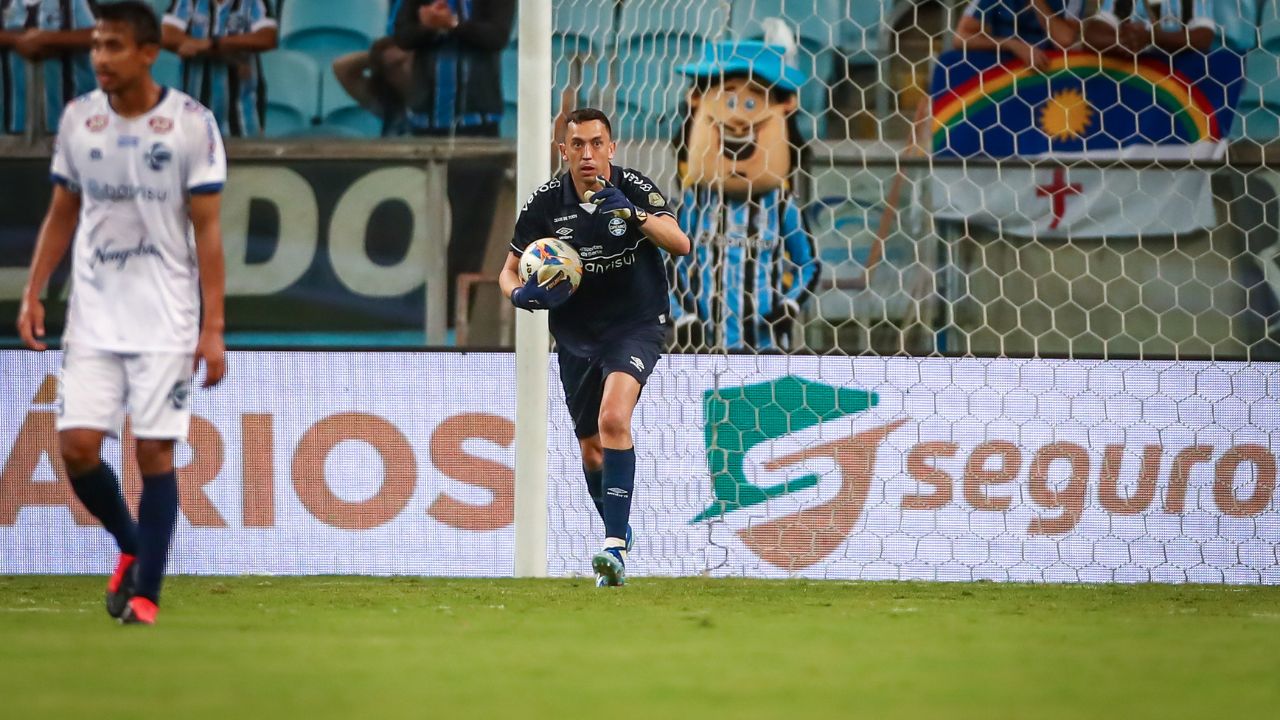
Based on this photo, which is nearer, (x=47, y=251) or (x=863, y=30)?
(x=47, y=251)

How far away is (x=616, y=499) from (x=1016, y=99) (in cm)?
328

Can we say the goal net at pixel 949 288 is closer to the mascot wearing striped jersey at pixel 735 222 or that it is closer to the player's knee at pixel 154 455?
the mascot wearing striped jersey at pixel 735 222

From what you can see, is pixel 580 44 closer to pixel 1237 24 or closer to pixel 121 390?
pixel 1237 24

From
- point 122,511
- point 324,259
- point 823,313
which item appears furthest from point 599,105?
point 122,511

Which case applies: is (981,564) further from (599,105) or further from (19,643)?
(19,643)

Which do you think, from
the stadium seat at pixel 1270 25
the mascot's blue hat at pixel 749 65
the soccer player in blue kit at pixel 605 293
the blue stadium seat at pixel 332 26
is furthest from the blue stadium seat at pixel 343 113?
the stadium seat at pixel 1270 25

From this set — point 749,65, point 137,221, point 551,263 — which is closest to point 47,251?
point 137,221

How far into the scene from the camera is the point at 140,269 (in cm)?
429

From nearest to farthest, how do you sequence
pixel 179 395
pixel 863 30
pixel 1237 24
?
1. pixel 179 395
2. pixel 1237 24
3. pixel 863 30

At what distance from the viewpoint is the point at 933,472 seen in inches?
280

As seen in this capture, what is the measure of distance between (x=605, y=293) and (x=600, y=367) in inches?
10.6

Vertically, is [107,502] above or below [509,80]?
below

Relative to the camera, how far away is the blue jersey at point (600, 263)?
6.14m

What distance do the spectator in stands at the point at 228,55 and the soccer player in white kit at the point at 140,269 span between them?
4.74 meters
